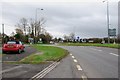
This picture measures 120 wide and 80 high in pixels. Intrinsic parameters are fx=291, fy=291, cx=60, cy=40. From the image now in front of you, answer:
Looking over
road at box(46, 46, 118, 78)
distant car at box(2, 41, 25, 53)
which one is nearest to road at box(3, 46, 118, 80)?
road at box(46, 46, 118, 78)

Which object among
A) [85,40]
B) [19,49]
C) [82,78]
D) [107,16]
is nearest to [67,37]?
[85,40]

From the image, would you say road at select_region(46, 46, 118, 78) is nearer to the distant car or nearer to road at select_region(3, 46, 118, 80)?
road at select_region(3, 46, 118, 80)

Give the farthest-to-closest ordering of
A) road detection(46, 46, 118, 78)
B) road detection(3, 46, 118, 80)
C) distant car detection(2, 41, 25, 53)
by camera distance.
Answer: distant car detection(2, 41, 25, 53)
road detection(46, 46, 118, 78)
road detection(3, 46, 118, 80)

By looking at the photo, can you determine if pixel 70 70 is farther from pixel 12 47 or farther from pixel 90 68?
pixel 12 47

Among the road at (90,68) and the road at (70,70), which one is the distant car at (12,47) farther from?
the road at (70,70)

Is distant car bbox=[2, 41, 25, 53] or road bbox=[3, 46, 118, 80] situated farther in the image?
distant car bbox=[2, 41, 25, 53]

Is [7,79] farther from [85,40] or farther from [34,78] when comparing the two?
[85,40]

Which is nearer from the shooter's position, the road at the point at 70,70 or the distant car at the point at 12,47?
the road at the point at 70,70

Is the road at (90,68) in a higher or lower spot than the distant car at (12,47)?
lower

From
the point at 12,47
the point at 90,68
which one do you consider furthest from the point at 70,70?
the point at 12,47

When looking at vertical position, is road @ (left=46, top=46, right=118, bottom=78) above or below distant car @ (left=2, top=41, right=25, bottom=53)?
below

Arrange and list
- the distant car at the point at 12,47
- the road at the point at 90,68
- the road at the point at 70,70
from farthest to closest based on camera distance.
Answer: the distant car at the point at 12,47
the road at the point at 90,68
the road at the point at 70,70

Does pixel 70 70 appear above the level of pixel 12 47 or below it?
below

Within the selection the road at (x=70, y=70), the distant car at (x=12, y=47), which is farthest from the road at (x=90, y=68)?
the distant car at (x=12, y=47)
